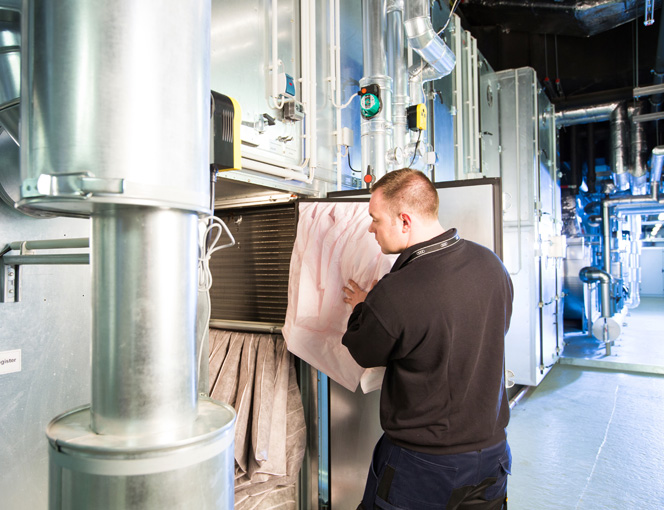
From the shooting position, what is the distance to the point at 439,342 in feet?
4.85

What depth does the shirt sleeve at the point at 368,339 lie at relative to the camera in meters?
1.47

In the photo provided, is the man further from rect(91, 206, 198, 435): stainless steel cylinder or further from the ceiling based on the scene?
the ceiling

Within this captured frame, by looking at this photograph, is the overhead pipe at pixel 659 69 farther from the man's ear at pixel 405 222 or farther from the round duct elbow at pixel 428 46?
the man's ear at pixel 405 222

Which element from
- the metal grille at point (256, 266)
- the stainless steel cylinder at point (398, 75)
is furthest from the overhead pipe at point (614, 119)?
the metal grille at point (256, 266)

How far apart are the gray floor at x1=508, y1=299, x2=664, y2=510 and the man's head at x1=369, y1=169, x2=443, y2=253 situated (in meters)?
2.10

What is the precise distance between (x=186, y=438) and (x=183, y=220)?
339mm

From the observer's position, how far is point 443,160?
3.91 metres

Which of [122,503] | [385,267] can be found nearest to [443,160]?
[385,267]

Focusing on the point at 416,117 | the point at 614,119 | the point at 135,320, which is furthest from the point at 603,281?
the point at 135,320

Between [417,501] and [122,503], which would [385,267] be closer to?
[417,501]

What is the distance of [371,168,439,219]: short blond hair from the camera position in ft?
5.36

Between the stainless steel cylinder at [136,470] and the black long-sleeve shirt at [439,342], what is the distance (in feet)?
2.70

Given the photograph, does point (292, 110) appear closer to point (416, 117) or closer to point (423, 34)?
point (416, 117)

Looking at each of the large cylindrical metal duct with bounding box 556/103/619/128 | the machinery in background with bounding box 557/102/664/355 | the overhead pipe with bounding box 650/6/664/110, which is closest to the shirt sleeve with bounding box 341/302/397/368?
the overhead pipe with bounding box 650/6/664/110
